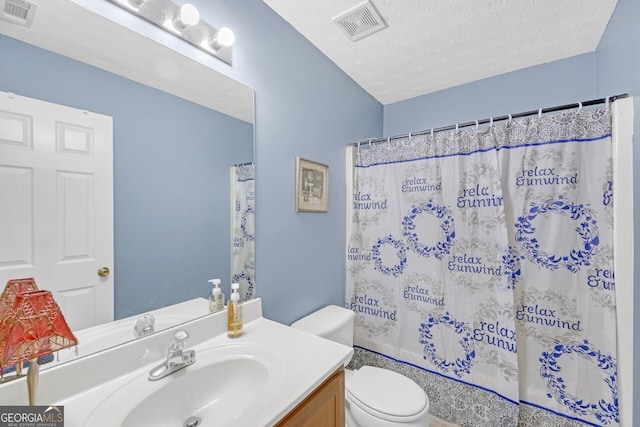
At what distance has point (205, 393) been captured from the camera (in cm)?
87

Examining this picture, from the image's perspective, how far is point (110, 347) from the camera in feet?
2.64

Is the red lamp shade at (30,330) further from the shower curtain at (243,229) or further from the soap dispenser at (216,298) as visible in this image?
the shower curtain at (243,229)

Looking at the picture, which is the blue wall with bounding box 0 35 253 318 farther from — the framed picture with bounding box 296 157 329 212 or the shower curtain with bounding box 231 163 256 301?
the framed picture with bounding box 296 157 329 212

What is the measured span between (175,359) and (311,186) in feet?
3.47

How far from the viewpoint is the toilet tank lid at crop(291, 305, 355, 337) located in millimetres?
1411

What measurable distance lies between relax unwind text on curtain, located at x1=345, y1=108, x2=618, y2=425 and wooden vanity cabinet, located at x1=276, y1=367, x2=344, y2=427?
3.12 feet

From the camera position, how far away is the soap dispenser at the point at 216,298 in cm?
108

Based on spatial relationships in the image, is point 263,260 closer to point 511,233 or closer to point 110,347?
point 110,347

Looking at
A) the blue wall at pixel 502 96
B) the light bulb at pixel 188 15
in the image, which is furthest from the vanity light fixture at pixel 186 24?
the blue wall at pixel 502 96

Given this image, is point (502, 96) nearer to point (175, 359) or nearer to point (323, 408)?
point (323, 408)

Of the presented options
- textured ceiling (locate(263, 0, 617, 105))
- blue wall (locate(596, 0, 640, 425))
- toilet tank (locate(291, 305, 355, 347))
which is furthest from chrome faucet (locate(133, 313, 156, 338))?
blue wall (locate(596, 0, 640, 425))

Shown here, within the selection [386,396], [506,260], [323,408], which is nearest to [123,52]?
[323,408]

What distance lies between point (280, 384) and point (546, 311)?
1.44 m

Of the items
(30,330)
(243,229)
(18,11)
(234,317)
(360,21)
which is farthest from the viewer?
(360,21)
